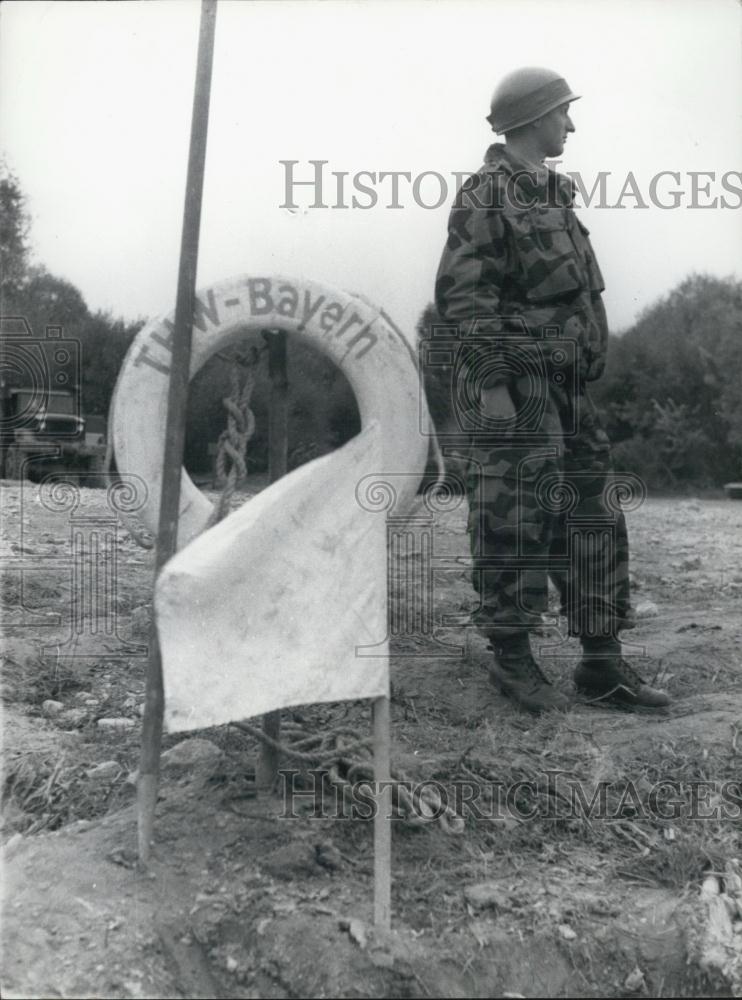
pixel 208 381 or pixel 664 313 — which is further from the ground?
pixel 664 313

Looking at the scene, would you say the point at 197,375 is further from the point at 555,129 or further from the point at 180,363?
the point at 555,129

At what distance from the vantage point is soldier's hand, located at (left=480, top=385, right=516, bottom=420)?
133 inches

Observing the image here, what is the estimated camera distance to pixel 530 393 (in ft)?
11.2

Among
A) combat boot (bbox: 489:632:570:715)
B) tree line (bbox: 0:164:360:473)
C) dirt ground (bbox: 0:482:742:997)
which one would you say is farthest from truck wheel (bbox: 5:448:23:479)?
combat boot (bbox: 489:632:570:715)

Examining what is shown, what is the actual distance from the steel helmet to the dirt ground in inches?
76.5

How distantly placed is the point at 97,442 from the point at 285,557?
34.3 feet

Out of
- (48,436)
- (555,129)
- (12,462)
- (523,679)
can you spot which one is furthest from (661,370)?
(523,679)

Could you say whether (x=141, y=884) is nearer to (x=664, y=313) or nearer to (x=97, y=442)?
(x=97, y=442)

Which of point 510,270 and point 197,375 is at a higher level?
point 510,270

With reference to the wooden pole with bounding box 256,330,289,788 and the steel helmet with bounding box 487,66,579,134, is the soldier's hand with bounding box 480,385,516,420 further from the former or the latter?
the wooden pole with bounding box 256,330,289,788

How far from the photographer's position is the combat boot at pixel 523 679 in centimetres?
338

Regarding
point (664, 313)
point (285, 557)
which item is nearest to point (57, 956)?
point (285, 557)

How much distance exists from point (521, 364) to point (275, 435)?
117 centimetres

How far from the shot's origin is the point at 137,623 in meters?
4.18
